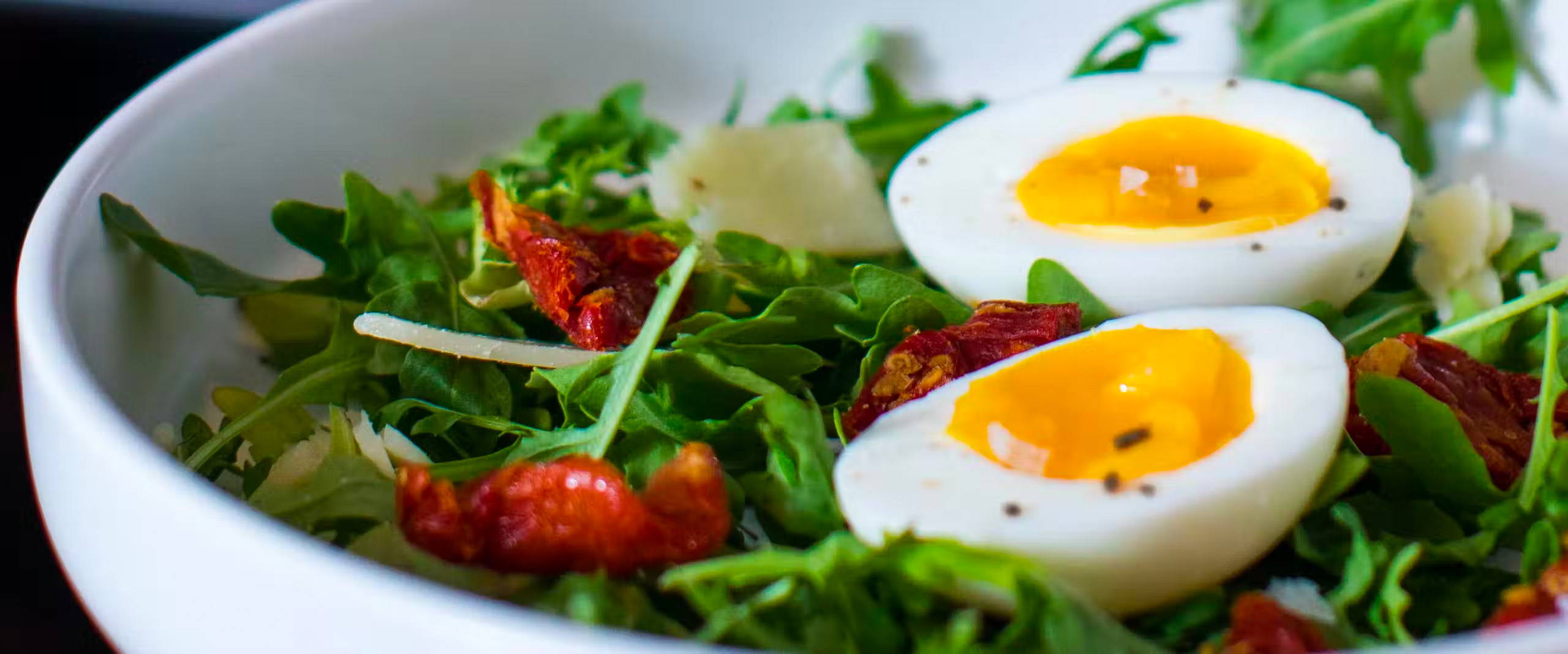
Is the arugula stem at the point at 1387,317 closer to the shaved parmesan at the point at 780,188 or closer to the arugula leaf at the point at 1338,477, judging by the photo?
the arugula leaf at the point at 1338,477

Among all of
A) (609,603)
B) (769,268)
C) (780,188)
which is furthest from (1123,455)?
(780,188)

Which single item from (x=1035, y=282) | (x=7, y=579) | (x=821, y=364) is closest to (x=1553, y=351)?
(x=1035, y=282)

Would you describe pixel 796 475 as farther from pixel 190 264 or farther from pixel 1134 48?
pixel 1134 48

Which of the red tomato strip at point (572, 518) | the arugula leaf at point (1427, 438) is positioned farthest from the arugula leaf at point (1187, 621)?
the red tomato strip at point (572, 518)

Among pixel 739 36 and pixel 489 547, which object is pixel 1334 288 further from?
pixel 739 36

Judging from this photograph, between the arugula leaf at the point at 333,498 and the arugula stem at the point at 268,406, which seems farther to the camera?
the arugula stem at the point at 268,406

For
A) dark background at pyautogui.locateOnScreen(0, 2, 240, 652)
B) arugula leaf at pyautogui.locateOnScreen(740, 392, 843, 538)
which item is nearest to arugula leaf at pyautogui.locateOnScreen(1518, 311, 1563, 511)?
arugula leaf at pyautogui.locateOnScreen(740, 392, 843, 538)
